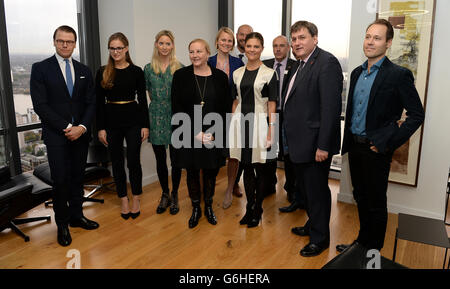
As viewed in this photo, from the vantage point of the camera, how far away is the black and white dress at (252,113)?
110 inches

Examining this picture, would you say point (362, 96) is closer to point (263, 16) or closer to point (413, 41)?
point (413, 41)

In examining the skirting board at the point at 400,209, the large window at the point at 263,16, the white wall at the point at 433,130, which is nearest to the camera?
the white wall at the point at 433,130

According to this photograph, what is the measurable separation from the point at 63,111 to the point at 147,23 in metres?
1.76

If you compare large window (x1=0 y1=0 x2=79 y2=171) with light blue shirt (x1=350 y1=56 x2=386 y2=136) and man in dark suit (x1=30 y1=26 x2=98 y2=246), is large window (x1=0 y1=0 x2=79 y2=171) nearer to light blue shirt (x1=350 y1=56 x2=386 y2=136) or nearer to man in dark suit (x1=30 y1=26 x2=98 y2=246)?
man in dark suit (x1=30 y1=26 x2=98 y2=246)

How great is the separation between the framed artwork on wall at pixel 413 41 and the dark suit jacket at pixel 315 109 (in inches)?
44.3

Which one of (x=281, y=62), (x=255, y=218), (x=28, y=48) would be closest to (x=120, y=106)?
(x=28, y=48)

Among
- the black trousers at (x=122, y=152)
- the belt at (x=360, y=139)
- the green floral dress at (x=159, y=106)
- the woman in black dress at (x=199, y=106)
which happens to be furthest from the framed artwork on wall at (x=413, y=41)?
the black trousers at (x=122, y=152)

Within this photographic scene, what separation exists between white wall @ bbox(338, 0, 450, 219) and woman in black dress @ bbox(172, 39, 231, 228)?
1398 mm

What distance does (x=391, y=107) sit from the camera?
2299 millimetres

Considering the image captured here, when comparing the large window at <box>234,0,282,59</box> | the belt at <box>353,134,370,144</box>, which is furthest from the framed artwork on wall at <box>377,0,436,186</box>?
the large window at <box>234,0,282,59</box>

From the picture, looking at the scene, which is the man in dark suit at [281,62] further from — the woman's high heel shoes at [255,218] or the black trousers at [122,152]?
the black trousers at [122,152]

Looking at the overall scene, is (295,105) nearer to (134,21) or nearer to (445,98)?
(445,98)

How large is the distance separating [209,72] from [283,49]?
0.95m
